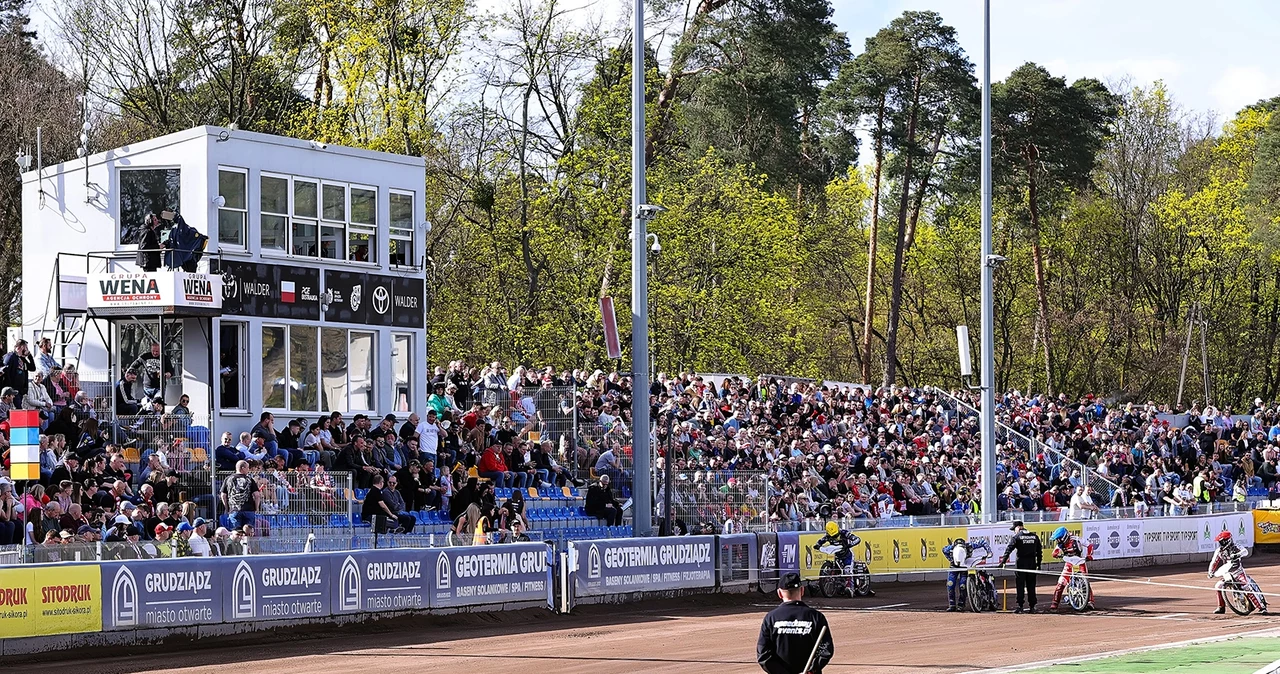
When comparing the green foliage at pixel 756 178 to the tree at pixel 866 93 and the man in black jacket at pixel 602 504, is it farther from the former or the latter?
the man in black jacket at pixel 602 504

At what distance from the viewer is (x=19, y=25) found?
4962 cm

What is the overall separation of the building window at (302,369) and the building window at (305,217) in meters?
1.50

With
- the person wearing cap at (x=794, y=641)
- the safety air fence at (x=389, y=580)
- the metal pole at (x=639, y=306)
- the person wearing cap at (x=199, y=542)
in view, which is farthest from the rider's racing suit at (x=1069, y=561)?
the person wearing cap at (x=794, y=641)

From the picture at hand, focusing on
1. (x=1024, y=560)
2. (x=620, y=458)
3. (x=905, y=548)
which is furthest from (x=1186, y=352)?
(x=1024, y=560)

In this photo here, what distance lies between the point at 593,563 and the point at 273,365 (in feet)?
24.5

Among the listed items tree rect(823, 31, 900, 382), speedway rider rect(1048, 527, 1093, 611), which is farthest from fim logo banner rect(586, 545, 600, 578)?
tree rect(823, 31, 900, 382)

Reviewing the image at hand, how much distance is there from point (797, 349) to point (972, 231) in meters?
20.2

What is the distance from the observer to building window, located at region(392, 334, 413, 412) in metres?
32.0

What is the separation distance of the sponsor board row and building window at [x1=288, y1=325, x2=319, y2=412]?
659 cm

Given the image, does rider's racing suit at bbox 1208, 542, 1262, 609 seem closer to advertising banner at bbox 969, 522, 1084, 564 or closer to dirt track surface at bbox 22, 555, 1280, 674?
dirt track surface at bbox 22, 555, 1280, 674

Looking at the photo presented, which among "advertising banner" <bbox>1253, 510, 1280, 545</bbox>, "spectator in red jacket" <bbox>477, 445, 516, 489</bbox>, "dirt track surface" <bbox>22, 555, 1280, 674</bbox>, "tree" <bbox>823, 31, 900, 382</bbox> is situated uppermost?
"tree" <bbox>823, 31, 900, 382</bbox>

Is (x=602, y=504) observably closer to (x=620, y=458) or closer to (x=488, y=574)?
(x=620, y=458)

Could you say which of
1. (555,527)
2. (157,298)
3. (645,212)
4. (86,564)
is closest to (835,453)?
(555,527)

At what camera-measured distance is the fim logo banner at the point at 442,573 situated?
24.6 meters
